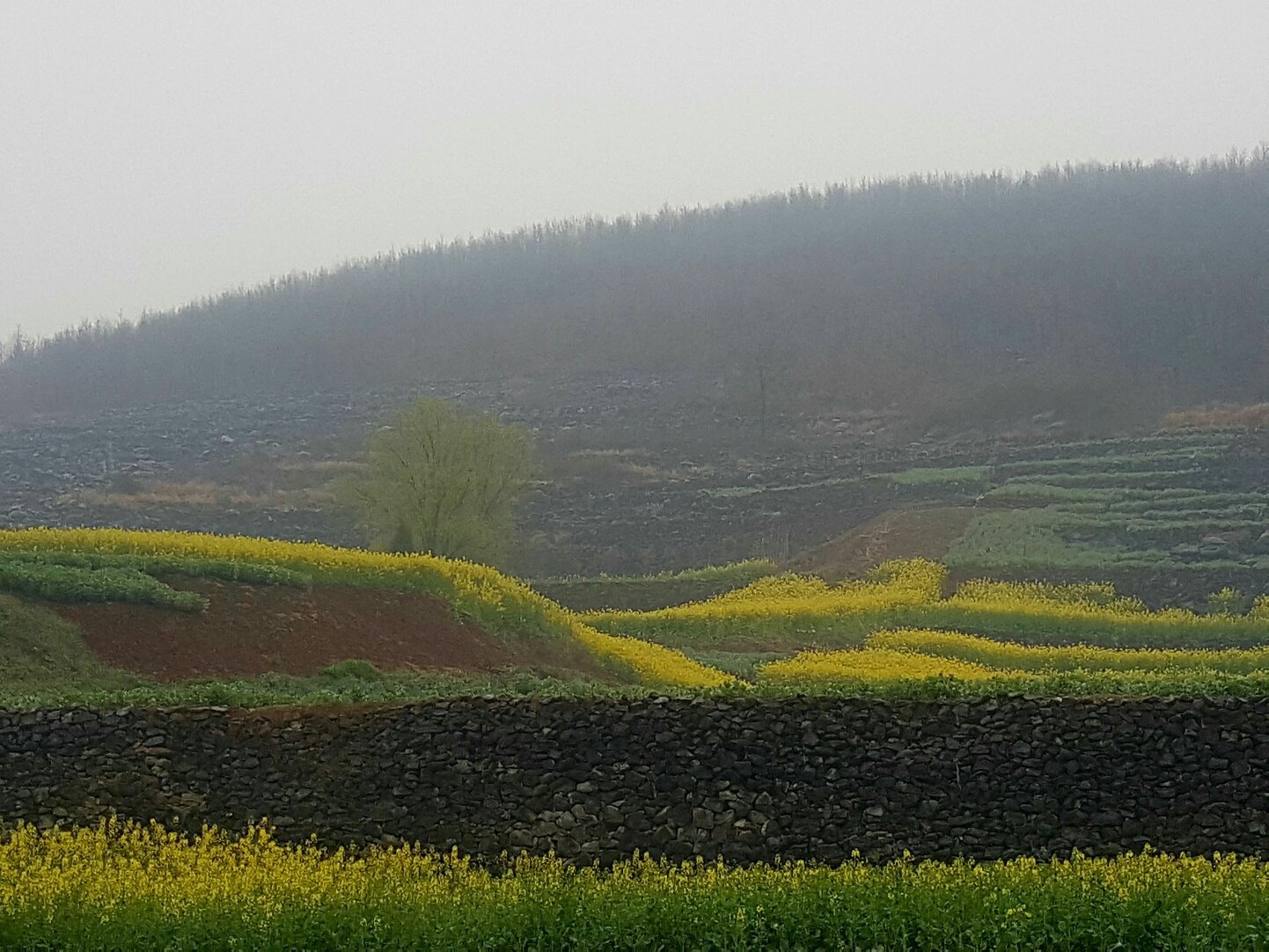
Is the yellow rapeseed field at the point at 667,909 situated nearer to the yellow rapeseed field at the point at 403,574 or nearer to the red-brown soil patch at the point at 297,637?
the red-brown soil patch at the point at 297,637

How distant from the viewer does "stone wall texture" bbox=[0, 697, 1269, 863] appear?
42.1ft

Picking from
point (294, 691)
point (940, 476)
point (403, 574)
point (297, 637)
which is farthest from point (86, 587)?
point (940, 476)

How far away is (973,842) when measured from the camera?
12.7m

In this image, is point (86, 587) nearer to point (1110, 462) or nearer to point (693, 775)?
point (693, 775)

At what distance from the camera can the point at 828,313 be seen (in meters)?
120

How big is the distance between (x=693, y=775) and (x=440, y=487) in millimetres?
32945

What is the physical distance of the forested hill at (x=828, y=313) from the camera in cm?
10256

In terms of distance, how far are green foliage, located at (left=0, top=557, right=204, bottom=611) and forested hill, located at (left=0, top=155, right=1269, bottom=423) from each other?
73.0 meters

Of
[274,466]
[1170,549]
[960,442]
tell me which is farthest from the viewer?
[274,466]

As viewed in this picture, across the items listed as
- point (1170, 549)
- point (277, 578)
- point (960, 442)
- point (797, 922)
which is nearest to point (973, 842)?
point (797, 922)

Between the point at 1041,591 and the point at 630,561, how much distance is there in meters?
27.1

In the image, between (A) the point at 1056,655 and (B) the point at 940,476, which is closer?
(A) the point at 1056,655

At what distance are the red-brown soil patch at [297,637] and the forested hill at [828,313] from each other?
227 ft

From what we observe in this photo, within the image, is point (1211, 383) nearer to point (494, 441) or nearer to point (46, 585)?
point (494, 441)
